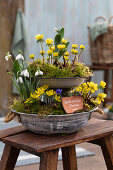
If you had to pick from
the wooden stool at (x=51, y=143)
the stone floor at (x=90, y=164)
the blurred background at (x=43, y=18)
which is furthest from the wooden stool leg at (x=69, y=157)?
the blurred background at (x=43, y=18)

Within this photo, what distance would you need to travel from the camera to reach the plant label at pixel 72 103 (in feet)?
3.28

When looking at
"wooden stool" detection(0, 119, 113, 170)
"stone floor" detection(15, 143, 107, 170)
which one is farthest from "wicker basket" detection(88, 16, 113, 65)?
"wooden stool" detection(0, 119, 113, 170)

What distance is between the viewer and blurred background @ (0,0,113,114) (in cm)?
308

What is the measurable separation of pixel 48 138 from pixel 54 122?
0.22ft

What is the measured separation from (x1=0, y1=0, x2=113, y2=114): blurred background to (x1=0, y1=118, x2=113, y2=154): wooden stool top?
70.1 inches

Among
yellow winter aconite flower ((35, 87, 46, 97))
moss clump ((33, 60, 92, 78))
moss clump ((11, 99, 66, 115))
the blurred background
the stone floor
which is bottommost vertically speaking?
the stone floor

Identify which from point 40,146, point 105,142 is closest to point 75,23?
point 105,142

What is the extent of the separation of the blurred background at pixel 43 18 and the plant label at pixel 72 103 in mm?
1851

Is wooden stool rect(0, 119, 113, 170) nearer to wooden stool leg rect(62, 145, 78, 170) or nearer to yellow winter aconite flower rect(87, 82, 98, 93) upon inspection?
wooden stool leg rect(62, 145, 78, 170)

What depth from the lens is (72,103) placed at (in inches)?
40.4

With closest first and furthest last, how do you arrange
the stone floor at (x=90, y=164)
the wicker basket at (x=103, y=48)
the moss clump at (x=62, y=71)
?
the moss clump at (x=62, y=71)
the stone floor at (x=90, y=164)
the wicker basket at (x=103, y=48)

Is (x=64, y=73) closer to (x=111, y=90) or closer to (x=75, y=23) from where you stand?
(x=111, y=90)

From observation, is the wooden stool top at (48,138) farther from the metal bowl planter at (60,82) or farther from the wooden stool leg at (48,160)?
the metal bowl planter at (60,82)

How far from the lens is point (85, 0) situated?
3537 mm
